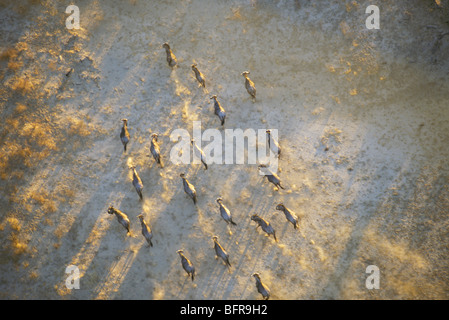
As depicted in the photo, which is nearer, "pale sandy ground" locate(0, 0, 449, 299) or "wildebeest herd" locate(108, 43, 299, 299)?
"wildebeest herd" locate(108, 43, 299, 299)

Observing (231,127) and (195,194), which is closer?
(195,194)

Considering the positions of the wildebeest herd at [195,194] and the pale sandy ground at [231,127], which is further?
the pale sandy ground at [231,127]

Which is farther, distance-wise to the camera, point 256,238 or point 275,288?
point 256,238

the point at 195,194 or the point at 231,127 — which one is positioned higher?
the point at 231,127

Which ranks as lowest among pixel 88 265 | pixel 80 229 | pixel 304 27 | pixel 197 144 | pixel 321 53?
pixel 88 265

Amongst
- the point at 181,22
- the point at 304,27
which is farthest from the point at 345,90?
the point at 181,22

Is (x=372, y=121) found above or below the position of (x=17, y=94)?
below

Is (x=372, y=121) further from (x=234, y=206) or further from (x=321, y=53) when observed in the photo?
(x=234, y=206)

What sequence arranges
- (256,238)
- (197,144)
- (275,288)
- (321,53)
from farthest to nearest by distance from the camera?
1. (321,53)
2. (197,144)
3. (256,238)
4. (275,288)
